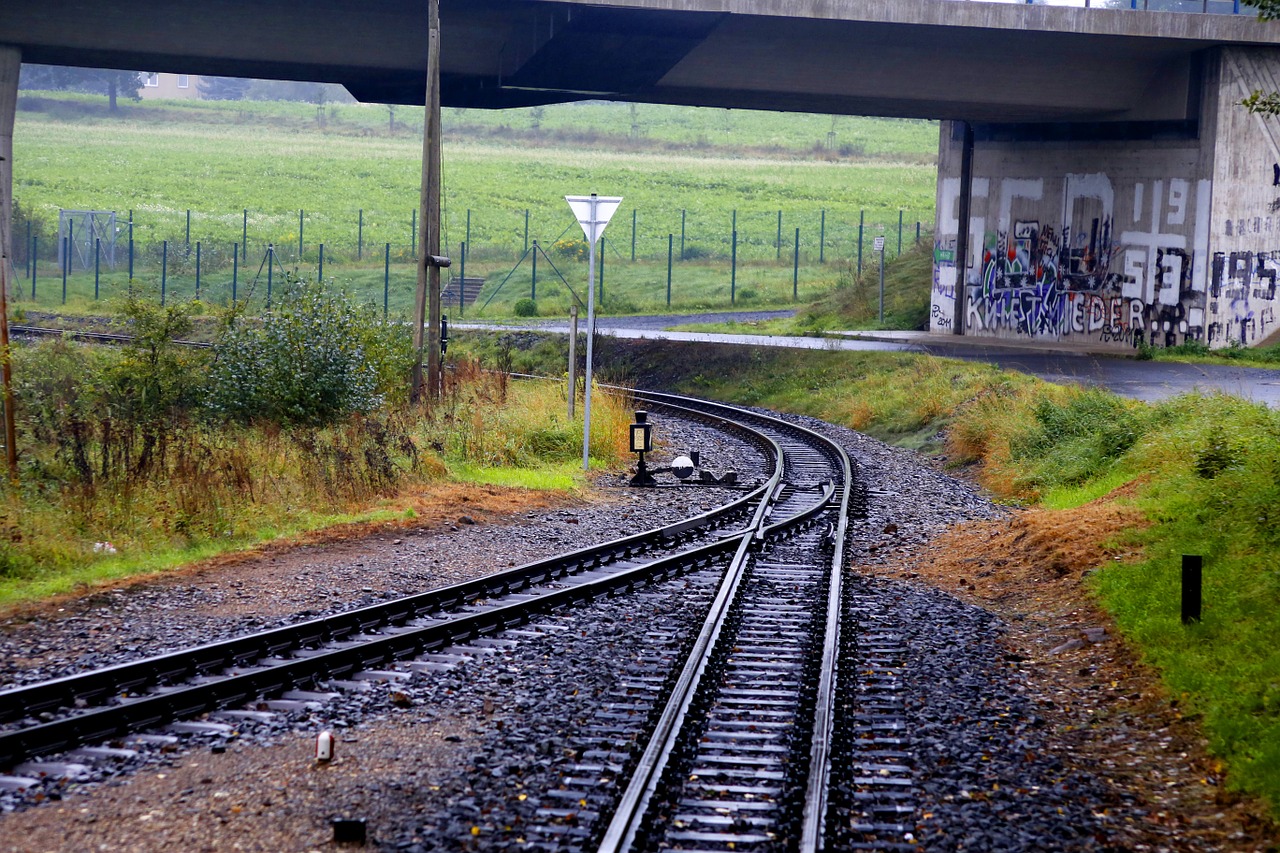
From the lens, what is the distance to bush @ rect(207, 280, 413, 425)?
60.1ft

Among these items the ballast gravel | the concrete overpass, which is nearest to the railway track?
the ballast gravel

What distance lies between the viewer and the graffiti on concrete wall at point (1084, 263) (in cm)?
3183

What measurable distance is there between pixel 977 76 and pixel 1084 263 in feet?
20.3

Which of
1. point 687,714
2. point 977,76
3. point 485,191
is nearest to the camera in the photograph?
point 687,714

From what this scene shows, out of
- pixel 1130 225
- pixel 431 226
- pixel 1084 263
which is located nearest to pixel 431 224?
pixel 431 226

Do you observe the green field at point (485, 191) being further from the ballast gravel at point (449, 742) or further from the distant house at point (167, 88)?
the ballast gravel at point (449, 742)

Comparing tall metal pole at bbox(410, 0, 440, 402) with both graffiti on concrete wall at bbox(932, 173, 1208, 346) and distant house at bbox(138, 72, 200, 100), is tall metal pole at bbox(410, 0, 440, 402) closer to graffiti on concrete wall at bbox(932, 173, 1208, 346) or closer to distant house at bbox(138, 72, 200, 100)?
graffiti on concrete wall at bbox(932, 173, 1208, 346)

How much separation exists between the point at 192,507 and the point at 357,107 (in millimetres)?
124017

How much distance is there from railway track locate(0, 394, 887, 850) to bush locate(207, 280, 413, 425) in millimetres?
6781

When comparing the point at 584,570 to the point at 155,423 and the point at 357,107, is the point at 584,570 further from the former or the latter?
the point at 357,107

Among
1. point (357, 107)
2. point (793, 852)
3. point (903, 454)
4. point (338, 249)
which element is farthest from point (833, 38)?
point (357, 107)

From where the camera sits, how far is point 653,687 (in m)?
8.61

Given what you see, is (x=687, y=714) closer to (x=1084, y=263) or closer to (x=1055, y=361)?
(x=1055, y=361)

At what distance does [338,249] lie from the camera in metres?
61.5
